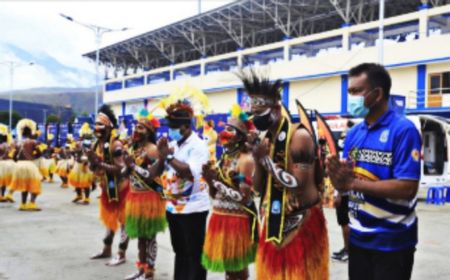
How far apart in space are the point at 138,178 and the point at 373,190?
3595mm

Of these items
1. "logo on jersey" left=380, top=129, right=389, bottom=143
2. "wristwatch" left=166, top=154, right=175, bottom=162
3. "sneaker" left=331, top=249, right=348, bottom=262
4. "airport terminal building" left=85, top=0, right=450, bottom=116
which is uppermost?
"airport terminal building" left=85, top=0, right=450, bottom=116

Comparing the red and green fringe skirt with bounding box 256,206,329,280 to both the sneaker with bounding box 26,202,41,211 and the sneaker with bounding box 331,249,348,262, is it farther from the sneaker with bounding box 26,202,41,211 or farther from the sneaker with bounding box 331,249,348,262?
the sneaker with bounding box 26,202,41,211

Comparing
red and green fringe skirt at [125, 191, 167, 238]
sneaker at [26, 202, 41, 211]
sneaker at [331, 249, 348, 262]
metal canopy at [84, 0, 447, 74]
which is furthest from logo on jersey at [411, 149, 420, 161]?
metal canopy at [84, 0, 447, 74]

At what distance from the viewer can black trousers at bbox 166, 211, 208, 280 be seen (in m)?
4.73

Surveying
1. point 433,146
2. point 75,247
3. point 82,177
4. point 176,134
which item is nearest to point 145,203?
point 176,134

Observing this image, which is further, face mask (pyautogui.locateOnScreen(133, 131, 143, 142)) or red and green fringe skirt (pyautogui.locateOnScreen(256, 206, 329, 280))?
face mask (pyautogui.locateOnScreen(133, 131, 143, 142))

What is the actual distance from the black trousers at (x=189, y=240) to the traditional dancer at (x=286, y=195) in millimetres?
1304

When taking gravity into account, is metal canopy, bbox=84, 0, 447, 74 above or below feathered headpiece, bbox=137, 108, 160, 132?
above

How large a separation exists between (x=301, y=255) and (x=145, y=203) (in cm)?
281

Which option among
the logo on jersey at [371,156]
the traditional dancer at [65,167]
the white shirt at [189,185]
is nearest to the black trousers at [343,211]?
the logo on jersey at [371,156]

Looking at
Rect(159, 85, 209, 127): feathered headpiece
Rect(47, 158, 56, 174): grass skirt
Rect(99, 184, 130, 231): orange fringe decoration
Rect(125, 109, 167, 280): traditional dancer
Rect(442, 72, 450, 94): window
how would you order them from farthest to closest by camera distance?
1. Rect(442, 72, 450, 94): window
2. Rect(47, 158, 56, 174): grass skirt
3. Rect(99, 184, 130, 231): orange fringe decoration
4. Rect(125, 109, 167, 280): traditional dancer
5. Rect(159, 85, 209, 127): feathered headpiece

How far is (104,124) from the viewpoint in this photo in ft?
21.0

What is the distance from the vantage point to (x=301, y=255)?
340 cm

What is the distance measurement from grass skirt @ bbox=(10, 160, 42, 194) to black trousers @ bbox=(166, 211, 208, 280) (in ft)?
24.4
